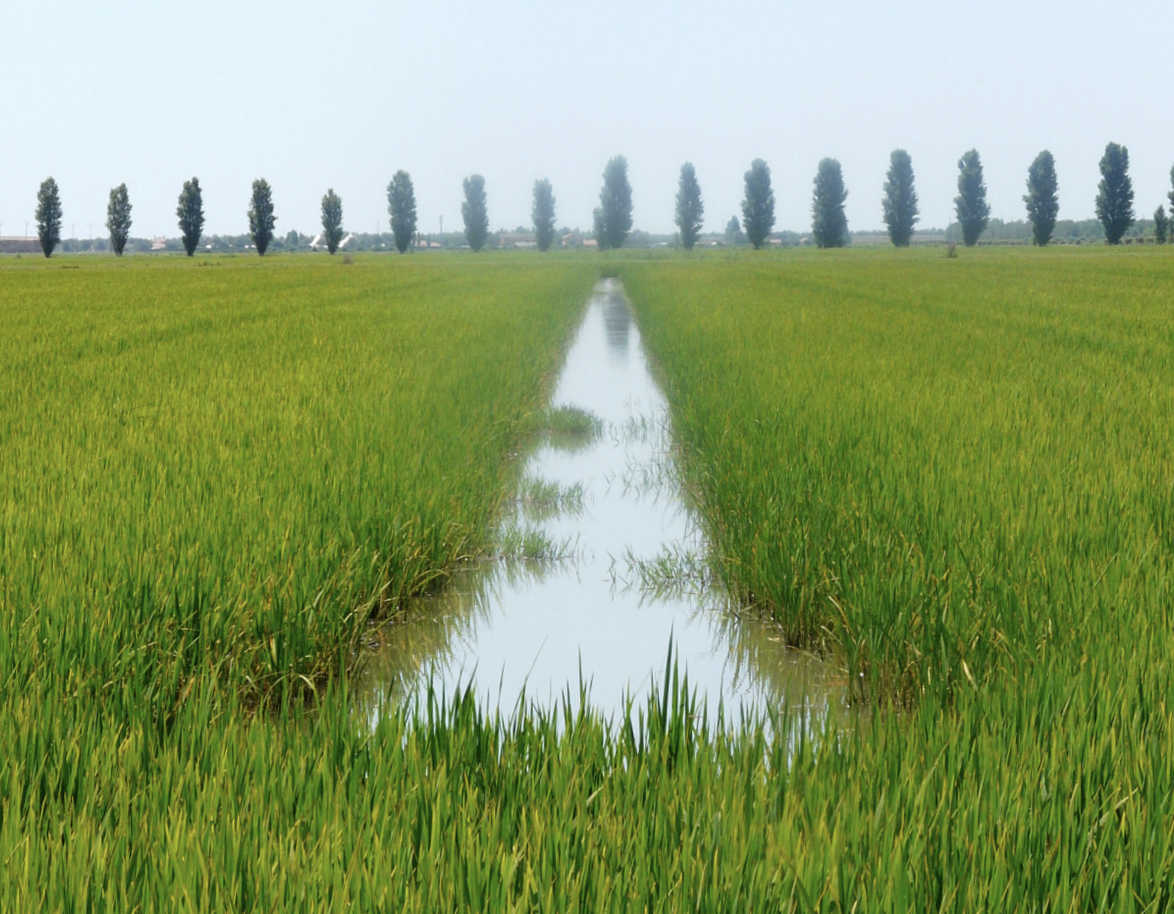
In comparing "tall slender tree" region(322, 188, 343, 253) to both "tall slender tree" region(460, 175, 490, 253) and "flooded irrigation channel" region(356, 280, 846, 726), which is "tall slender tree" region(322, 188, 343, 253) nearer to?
"tall slender tree" region(460, 175, 490, 253)

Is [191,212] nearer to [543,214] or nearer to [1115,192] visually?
[543,214]

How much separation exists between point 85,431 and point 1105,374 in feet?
21.9

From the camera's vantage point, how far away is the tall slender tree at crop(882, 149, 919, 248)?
71062 mm

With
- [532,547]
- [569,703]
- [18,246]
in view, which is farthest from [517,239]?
[569,703]

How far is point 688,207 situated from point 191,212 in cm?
3542

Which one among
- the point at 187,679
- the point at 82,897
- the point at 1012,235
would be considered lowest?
the point at 187,679

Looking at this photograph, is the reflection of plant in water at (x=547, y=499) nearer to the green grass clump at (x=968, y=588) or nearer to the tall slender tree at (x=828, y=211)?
the green grass clump at (x=968, y=588)

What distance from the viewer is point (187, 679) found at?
9.20 ft

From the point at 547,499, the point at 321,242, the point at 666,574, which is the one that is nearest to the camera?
the point at 666,574

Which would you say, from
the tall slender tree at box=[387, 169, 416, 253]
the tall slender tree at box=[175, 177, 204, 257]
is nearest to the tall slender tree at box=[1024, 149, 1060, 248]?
the tall slender tree at box=[387, 169, 416, 253]

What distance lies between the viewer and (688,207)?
77750 millimetres

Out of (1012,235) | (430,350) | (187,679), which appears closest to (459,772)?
(187,679)

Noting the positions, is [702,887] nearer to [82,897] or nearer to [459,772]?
[459,772]

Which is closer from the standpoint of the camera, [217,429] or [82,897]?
[82,897]
